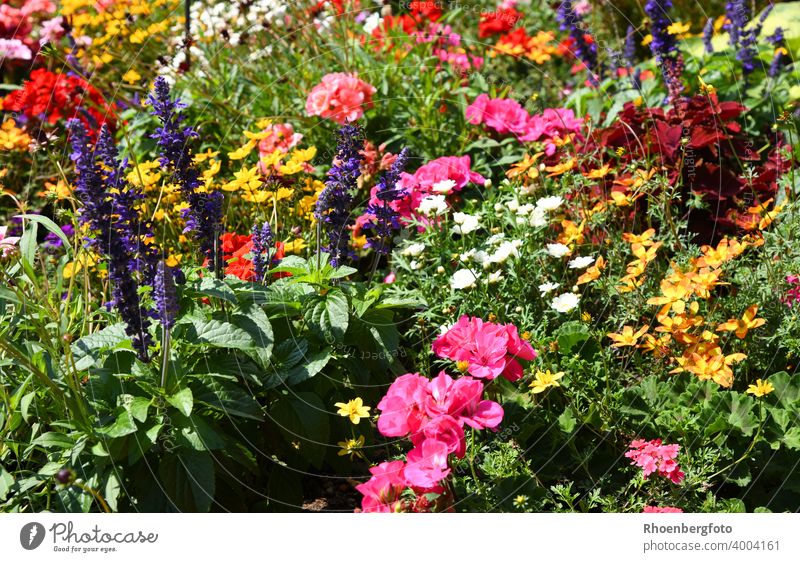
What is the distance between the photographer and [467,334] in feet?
7.86

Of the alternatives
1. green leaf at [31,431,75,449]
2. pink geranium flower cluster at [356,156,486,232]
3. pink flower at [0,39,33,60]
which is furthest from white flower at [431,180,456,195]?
pink flower at [0,39,33,60]

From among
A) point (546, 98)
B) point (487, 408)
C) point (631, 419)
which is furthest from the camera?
point (546, 98)

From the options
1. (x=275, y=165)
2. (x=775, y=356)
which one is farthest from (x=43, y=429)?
(x=775, y=356)

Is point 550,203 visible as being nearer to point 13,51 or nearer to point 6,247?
point 6,247

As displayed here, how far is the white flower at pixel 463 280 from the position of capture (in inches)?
107

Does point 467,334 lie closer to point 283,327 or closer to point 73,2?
point 283,327

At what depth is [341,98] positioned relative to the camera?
147 inches

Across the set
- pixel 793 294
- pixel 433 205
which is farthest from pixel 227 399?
pixel 793 294

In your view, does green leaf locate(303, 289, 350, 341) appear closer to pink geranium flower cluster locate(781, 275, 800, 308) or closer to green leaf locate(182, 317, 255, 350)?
green leaf locate(182, 317, 255, 350)

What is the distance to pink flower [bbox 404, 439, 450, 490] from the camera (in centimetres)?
210

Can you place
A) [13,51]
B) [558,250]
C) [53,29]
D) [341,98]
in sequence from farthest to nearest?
[13,51]
[53,29]
[341,98]
[558,250]

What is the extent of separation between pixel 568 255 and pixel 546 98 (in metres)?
1.99

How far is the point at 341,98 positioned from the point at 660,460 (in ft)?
6.87

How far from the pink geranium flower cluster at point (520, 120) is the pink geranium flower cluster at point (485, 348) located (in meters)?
1.45
